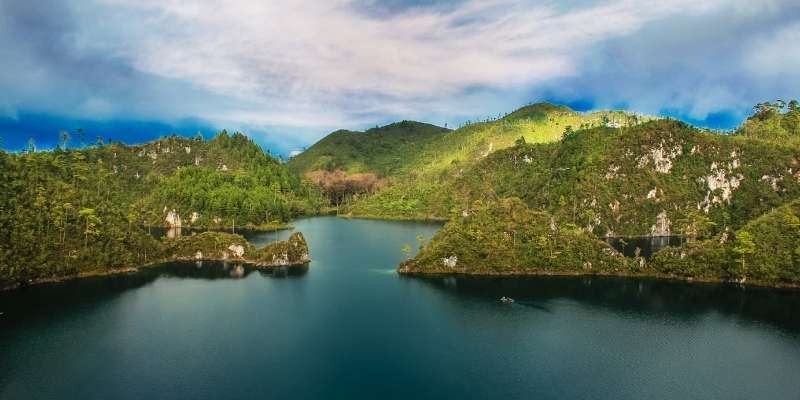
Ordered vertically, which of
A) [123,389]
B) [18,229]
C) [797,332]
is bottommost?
[123,389]

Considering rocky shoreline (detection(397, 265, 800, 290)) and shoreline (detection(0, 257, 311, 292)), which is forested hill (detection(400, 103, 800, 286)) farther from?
shoreline (detection(0, 257, 311, 292))

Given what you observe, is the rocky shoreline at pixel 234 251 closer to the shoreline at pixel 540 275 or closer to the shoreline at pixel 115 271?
the shoreline at pixel 115 271

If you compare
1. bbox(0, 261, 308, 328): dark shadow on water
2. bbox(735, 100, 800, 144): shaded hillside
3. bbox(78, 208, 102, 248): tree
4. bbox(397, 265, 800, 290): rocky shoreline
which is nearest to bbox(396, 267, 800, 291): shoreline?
bbox(397, 265, 800, 290): rocky shoreline

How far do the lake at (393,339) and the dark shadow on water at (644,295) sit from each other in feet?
1.34

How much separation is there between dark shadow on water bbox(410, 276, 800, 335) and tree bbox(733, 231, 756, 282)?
4.48 m

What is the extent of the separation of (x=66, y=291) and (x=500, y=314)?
2823 inches

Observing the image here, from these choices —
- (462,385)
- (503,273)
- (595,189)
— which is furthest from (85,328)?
(595,189)

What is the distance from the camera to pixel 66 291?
87000 mm

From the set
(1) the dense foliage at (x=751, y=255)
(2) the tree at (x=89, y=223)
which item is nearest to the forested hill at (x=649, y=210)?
(1) the dense foliage at (x=751, y=255)

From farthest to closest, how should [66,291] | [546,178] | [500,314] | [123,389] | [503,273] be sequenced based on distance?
[546,178]
[503,273]
[66,291]
[500,314]
[123,389]

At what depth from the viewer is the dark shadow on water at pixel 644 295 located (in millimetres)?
81688

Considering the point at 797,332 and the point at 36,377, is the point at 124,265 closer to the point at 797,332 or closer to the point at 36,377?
the point at 36,377

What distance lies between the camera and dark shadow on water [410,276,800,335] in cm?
8169

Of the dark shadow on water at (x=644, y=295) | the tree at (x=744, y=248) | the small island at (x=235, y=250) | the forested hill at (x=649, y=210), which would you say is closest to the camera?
the dark shadow on water at (x=644, y=295)
